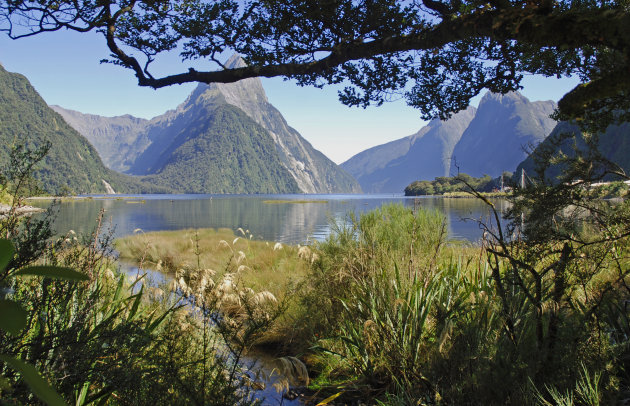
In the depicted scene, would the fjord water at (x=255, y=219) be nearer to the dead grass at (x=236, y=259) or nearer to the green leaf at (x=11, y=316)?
the dead grass at (x=236, y=259)

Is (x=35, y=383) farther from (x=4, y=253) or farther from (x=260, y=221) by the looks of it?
(x=260, y=221)

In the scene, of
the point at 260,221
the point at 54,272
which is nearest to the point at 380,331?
the point at 54,272

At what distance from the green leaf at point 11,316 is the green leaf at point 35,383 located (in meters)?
0.03

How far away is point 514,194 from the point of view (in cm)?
270

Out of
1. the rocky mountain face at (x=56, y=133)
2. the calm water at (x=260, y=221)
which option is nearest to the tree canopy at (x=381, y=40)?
the calm water at (x=260, y=221)

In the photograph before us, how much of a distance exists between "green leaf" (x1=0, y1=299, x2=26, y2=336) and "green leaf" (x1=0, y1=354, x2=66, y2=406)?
0.11 ft

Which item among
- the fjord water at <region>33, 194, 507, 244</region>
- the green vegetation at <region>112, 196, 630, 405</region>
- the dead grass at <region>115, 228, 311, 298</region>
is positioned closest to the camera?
the green vegetation at <region>112, 196, 630, 405</region>

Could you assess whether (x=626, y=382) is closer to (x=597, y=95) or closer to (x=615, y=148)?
(x=597, y=95)

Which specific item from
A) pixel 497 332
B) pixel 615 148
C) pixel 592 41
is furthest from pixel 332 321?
pixel 615 148

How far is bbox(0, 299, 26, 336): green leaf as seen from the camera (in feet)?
1.20

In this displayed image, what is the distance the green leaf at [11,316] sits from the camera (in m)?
0.36

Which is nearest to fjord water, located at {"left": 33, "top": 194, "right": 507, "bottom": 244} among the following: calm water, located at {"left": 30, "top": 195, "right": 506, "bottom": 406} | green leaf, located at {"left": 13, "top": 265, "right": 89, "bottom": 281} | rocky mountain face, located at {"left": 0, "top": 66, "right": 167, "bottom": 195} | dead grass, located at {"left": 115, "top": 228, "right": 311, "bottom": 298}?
calm water, located at {"left": 30, "top": 195, "right": 506, "bottom": 406}

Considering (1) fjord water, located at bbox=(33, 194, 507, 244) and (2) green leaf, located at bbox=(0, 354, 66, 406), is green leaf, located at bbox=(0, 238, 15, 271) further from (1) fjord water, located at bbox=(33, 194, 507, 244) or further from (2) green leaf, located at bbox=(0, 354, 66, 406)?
(1) fjord water, located at bbox=(33, 194, 507, 244)

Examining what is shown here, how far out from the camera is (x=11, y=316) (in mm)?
383
